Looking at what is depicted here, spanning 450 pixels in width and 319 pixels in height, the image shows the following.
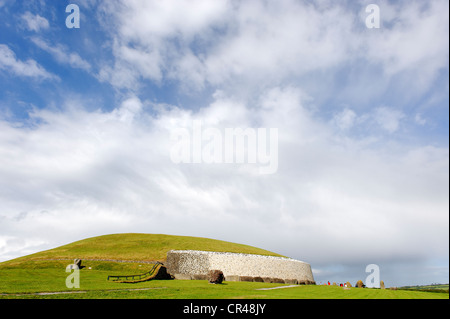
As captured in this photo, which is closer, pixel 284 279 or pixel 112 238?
Result: pixel 284 279

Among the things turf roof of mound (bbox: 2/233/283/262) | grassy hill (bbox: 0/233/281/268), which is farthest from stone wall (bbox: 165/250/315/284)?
turf roof of mound (bbox: 2/233/283/262)

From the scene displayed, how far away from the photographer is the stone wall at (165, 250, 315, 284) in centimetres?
6053

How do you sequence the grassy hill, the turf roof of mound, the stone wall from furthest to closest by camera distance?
1. the turf roof of mound
2. the grassy hill
3. the stone wall

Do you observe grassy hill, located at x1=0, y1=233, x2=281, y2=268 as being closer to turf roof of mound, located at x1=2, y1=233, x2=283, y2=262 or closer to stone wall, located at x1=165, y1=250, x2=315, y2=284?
turf roof of mound, located at x1=2, y1=233, x2=283, y2=262

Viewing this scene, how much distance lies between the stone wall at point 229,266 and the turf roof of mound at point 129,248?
568cm

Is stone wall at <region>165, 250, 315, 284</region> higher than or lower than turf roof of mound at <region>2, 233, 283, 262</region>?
lower

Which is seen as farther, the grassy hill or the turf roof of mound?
the turf roof of mound

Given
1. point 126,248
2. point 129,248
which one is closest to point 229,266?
point 129,248

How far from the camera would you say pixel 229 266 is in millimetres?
62969

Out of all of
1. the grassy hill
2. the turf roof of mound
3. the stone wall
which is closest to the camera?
the stone wall
